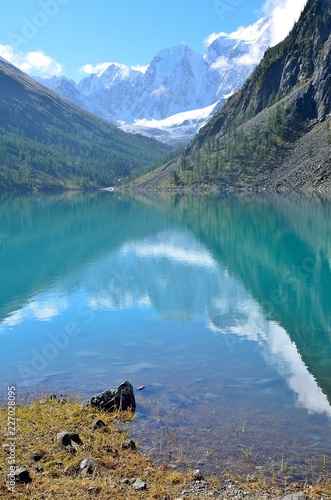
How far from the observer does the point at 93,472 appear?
12867mm

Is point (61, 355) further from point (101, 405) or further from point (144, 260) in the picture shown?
point (144, 260)

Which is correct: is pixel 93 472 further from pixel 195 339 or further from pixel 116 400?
pixel 195 339

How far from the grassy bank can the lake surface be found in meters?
1.01

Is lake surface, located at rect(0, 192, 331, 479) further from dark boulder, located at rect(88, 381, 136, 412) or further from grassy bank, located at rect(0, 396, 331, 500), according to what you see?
grassy bank, located at rect(0, 396, 331, 500)

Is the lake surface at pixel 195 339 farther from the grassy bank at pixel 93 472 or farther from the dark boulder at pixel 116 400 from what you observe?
the grassy bank at pixel 93 472

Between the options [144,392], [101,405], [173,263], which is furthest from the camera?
[173,263]

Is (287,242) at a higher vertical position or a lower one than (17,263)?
higher

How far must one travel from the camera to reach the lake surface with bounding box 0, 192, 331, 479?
53.2 ft

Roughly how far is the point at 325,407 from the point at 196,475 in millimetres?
7544

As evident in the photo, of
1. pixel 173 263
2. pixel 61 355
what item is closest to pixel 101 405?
pixel 61 355

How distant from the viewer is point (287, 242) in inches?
→ 2576

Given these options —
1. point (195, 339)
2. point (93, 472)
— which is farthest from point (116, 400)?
point (195, 339)

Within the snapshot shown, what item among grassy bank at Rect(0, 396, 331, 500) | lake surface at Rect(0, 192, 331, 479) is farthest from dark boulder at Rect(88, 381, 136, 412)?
grassy bank at Rect(0, 396, 331, 500)

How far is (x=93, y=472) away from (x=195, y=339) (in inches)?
624
